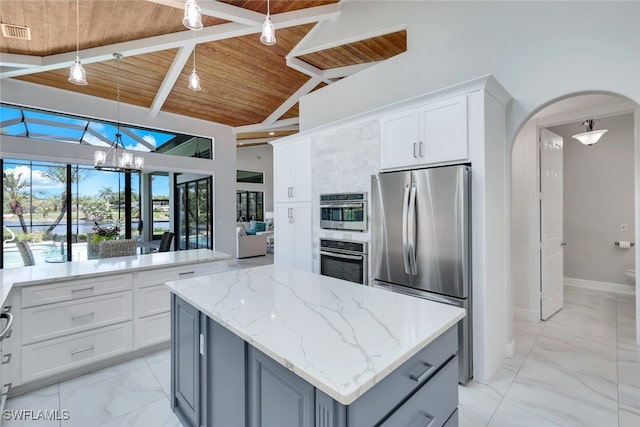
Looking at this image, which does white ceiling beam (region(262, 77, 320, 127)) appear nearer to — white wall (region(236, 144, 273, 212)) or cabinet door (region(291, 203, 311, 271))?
cabinet door (region(291, 203, 311, 271))

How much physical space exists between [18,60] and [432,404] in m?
5.88

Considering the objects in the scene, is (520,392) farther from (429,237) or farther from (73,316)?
(73,316)

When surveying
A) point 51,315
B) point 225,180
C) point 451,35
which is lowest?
point 51,315

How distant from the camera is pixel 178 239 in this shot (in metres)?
8.12

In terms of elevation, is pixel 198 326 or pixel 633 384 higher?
pixel 198 326

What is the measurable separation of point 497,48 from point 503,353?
291 cm

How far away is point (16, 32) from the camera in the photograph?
10.8ft

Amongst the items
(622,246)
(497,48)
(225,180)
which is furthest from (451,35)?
(225,180)

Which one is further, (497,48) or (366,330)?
(497,48)

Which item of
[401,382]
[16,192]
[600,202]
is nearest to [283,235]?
[401,382]

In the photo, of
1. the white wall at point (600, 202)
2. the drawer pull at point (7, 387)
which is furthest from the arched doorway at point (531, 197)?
the drawer pull at point (7, 387)

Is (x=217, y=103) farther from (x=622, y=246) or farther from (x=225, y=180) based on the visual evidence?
(x=622, y=246)

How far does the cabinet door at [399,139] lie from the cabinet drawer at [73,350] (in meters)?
2.88

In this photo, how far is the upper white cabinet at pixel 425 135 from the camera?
7.89 feet
